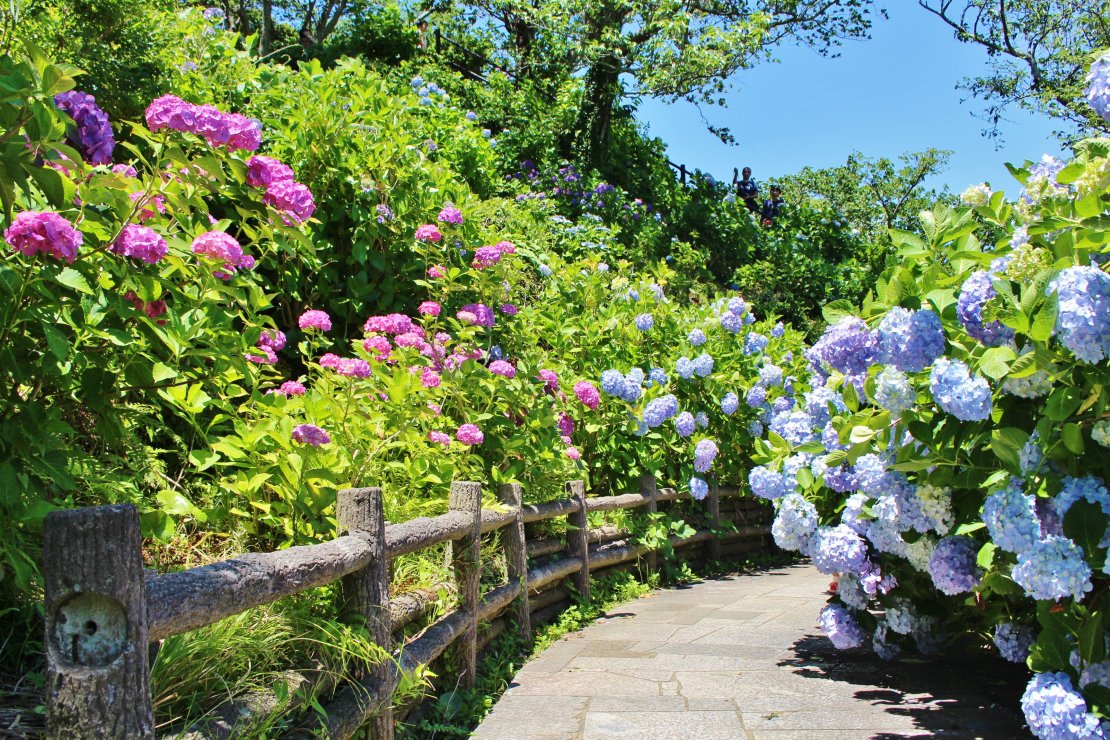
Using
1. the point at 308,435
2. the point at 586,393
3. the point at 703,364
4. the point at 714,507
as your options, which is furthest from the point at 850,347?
the point at 714,507

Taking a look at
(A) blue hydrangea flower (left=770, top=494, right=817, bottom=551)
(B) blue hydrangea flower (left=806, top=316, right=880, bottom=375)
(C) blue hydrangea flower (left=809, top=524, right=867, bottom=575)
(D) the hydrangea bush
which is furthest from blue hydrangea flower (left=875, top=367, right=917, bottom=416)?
(A) blue hydrangea flower (left=770, top=494, right=817, bottom=551)

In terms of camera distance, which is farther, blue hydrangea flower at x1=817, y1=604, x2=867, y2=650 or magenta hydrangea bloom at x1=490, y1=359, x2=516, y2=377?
magenta hydrangea bloom at x1=490, y1=359, x2=516, y2=377

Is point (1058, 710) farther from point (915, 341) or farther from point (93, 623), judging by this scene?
point (93, 623)

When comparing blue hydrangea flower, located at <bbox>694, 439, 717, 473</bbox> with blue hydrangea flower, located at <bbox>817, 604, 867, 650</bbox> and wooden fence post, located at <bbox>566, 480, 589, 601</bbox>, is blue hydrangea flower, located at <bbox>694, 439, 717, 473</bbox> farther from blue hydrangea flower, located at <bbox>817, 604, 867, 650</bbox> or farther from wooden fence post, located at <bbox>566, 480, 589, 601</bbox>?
blue hydrangea flower, located at <bbox>817, 604, 867, 650</bbox>

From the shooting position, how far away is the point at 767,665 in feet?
16.1

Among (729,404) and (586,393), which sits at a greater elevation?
(586,393)

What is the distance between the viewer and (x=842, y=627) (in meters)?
4.68

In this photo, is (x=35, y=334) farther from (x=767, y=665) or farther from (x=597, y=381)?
(x=597, y=381)

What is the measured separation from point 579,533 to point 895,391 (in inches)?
136

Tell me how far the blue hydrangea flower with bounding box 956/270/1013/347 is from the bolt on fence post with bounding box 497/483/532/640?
2.64 metres

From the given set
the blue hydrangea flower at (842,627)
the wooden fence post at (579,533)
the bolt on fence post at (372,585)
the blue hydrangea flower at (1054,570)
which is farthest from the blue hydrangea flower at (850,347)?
the wooden fence post at (579,533)

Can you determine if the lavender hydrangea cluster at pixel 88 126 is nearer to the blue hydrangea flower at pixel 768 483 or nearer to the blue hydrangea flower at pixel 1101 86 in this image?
the blue hydrangea flower at pixel 1101 86

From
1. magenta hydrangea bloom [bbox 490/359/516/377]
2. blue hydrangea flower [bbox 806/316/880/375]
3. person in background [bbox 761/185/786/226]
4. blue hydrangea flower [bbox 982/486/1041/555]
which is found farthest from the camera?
person in background [bbox 761/185/786/226]

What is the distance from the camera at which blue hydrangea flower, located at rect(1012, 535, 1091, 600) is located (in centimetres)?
271
